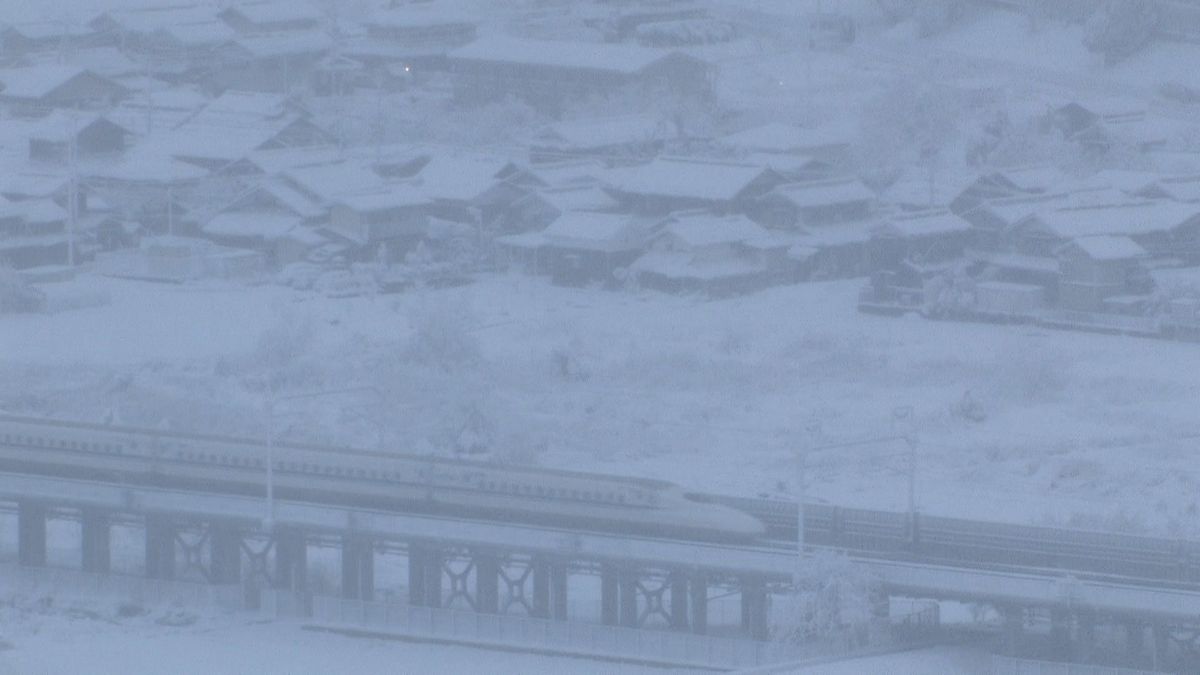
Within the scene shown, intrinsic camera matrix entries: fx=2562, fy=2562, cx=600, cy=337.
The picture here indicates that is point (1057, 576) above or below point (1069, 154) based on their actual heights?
below

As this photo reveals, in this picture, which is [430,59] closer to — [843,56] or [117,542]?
[843,56]

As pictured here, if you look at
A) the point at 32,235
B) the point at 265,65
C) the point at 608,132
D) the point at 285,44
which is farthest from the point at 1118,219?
the point at 285,44

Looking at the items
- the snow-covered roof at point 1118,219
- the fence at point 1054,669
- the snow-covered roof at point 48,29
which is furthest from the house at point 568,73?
the fence at point 1054,669

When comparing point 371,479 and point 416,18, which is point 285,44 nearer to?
point 416,18

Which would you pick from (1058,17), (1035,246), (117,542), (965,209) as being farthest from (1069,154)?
(117,542)

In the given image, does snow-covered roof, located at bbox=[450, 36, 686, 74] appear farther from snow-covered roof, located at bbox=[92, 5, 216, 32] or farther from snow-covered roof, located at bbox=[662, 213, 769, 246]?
snow-covered roof, located at bbox=[662, 213, 769, 246]

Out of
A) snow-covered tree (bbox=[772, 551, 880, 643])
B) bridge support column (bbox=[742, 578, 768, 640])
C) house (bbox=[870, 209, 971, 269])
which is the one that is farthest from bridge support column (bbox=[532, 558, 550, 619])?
house (bbox=[870, 209, 971, 269])
